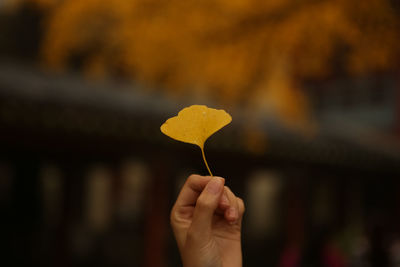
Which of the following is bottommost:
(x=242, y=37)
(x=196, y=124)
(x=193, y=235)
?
(x=193, y=235)

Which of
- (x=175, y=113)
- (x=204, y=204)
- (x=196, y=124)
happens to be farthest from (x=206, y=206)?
(x=175, y=113)

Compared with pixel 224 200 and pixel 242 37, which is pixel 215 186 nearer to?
pixel 224 200

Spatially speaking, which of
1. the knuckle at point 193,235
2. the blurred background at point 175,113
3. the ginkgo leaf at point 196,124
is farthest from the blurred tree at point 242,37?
the knuckle at point 193,235

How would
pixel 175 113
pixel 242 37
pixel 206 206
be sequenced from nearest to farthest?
pixel 206 206 → pixel 242 37 → pixel 175 113

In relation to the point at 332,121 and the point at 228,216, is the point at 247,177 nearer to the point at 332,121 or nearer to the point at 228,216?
the point at 332,121

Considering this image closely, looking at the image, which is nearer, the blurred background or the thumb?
the thumb

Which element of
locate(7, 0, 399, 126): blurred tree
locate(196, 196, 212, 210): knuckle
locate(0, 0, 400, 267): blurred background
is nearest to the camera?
locate(196, 196, 212, 210): knuckle

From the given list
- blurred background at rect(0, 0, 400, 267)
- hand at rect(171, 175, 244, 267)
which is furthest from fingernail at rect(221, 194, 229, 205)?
blurred background at rect(0, 0, 400, 267)

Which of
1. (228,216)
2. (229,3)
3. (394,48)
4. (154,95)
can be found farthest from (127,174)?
(228,216)

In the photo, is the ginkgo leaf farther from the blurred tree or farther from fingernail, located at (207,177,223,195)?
the blurred tree
